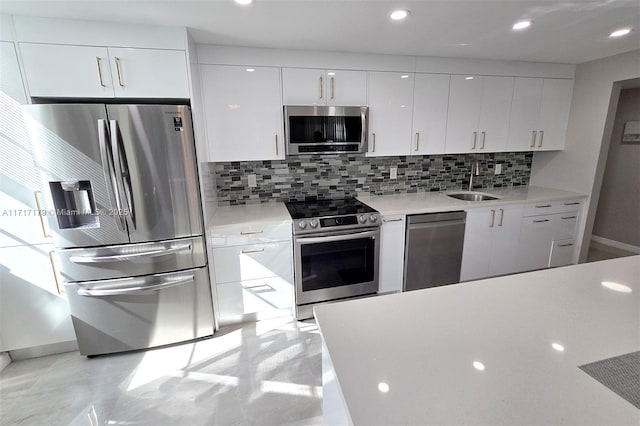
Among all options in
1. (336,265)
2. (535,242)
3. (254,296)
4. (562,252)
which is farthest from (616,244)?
(254,296)

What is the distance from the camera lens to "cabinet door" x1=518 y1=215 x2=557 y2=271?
3.00 meters

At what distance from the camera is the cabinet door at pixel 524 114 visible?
9.84 ft

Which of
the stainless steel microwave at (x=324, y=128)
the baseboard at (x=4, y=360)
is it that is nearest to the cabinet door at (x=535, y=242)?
the stainless steel microwave at (x=324, y=128)

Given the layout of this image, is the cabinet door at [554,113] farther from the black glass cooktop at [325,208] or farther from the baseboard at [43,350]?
the baseboard at [43,350]

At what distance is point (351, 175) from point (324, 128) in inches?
28.3

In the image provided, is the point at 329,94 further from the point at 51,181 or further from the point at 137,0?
the point at 51,181

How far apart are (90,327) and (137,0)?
7.06 ft

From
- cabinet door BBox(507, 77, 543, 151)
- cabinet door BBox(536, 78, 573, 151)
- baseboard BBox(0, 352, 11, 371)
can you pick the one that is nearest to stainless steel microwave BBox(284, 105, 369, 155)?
cabinet door BBox(507, 77, 543, 151)

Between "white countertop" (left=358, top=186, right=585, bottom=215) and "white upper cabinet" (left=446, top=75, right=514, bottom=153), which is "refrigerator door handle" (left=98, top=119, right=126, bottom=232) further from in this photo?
"white upper cabinet" (left=446, top=75, right=514, bottom=153)

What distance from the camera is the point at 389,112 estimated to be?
8.95 feet

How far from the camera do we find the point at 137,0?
5.08 ft

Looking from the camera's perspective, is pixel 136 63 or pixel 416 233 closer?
pixel 136 63

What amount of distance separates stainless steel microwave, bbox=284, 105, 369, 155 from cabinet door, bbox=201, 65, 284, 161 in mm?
123

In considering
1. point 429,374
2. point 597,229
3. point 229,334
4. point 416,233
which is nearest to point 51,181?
point 229,334
